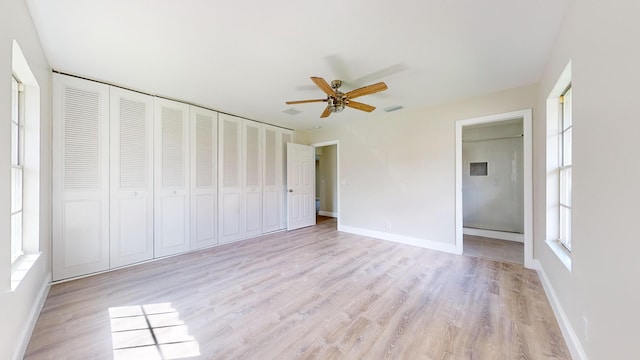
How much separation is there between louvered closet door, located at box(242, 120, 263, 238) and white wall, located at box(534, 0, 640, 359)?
4310 mm

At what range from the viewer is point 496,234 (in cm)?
455

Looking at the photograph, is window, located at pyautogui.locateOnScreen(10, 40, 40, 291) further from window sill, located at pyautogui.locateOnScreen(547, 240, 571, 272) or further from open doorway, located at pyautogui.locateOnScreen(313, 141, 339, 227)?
open doorway, located at pyautogui.locateOnScreen(313, 141, 339, 227)

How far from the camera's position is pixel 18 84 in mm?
1990

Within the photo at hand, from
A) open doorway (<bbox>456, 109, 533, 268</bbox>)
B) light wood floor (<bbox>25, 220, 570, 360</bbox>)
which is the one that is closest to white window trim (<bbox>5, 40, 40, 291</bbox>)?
light wood floor (<bbox>25, 220, 570, 360</bbox>)

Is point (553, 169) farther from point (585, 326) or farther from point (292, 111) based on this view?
point (292, 111)

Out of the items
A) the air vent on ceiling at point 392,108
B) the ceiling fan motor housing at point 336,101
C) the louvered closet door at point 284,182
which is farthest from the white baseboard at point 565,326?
the louvered closet door at point 284,182

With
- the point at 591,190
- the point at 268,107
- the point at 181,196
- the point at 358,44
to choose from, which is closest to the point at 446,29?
the point at 358,44

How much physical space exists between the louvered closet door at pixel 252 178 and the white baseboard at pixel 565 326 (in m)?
4.29

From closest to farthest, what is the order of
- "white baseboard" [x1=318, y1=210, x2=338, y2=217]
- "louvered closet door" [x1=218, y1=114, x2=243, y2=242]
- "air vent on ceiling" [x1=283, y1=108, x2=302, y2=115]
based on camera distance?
"air vent on ceiling" [x1=283, y1=108, x2=302, y2=115], "louvered closet door" [x1=218, y1=114, x2=243, y2=242], "white baseboard" [x1=318, y1=210, x2=338, y2=217]

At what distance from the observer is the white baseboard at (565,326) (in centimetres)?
142

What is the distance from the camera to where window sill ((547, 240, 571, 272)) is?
1836 mm

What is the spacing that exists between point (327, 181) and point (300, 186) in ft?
7.02

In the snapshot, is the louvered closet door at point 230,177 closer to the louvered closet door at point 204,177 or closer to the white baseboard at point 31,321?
the louvered closet door at point 204,177

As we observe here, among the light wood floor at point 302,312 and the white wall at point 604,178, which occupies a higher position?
the white wall at point 604,178
